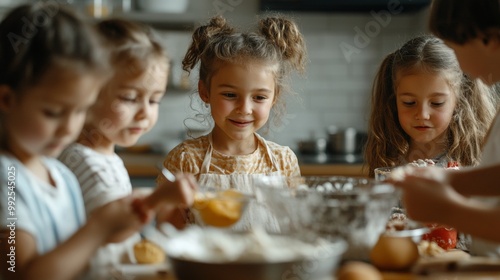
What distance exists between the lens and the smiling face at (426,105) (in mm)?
1783

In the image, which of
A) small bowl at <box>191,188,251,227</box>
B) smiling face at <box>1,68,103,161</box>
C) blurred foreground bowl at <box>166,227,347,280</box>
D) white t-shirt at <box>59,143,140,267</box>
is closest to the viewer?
blurred foreground bowl at <box>166,227,347,280</box>

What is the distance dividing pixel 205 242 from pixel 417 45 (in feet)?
3.94

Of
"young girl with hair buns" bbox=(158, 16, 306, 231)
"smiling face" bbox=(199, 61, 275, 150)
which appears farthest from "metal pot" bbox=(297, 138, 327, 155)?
"smiling face" bbox=(199, 61, 275, 150)

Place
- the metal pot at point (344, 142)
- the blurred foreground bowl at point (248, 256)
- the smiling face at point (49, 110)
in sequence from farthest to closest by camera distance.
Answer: the metal pot at point (344, 142), the smiling face at point (49, 110), the blurred foreground bowl at point (248, 256)

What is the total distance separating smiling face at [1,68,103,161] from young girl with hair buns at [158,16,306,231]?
742 mm

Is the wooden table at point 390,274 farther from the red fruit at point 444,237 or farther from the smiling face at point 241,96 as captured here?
the smiling face at point 241,96

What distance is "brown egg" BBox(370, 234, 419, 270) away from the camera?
1.02 metres

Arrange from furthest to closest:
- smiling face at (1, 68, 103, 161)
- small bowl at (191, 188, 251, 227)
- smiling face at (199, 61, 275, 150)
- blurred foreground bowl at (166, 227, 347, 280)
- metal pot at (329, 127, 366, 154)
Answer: metal pot at (329, 127, 366, 154) < smiling face at (199, 61, 275, 150) < small bowl at (191, 188, 251, 227) < smiling face at (1, 68, 103, 161) < blurred foreground bowl at (166, 227, 347, 280)

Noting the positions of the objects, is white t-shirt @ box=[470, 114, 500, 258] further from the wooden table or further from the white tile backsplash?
the white tile backsplash

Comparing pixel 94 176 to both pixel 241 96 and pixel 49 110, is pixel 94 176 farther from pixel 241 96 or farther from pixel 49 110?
pixel 241 96

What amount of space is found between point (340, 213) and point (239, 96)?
0.79 meters

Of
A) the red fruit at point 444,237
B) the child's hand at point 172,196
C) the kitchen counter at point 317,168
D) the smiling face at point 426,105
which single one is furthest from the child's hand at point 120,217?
the kitchen counter at point 317,168

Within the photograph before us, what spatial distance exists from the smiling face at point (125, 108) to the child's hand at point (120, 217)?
34 centimetres

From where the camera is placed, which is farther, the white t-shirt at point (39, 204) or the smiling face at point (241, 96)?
the smiling face at point (241, 96)
